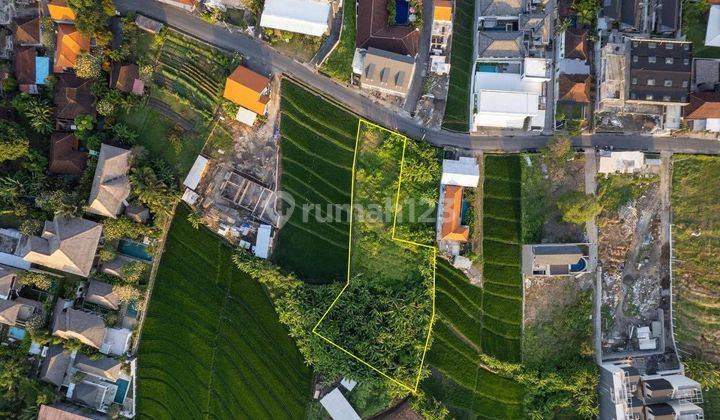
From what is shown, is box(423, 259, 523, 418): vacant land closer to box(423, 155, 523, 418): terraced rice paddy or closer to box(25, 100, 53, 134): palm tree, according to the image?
box(423, 155, 523, 418): terraced rice paddy

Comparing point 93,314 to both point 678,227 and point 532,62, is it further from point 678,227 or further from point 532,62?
point 678,227

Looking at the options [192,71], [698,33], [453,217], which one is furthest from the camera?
[192,71]

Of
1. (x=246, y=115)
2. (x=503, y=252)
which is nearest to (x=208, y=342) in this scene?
(x=246, y=115)

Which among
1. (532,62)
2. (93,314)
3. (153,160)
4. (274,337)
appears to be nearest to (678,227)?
(532,62)

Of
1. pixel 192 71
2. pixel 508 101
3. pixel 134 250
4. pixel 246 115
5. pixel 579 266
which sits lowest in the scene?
pixel 579 266

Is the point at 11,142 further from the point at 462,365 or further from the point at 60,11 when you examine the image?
the point at 462,365

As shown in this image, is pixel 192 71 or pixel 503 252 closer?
pixel 503 252
